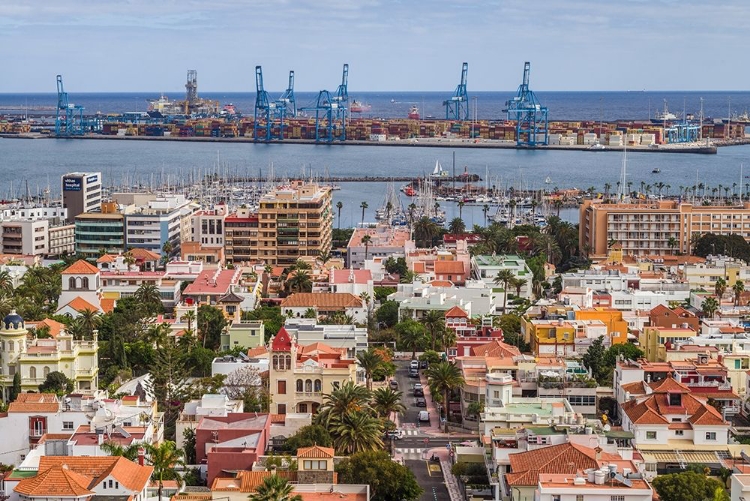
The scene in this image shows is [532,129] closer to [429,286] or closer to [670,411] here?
[429,286]

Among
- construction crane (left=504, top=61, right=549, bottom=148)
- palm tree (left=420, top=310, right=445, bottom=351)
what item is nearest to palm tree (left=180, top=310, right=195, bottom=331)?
palm tree (left=420, top=310, right=445, bottom=351)

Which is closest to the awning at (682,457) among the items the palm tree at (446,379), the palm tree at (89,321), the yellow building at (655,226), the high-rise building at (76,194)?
the palm tree at (446,379)

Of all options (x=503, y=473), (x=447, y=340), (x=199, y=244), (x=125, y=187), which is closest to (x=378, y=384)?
(x=447, y=340)

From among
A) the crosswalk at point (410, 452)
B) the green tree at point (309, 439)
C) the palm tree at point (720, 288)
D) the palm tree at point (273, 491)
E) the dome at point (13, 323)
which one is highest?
the dome at point (13, 323)

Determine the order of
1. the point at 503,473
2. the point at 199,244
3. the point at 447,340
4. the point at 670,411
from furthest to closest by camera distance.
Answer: the point at 199,244 → the point at 447,340 → the point at 670,411 → the point at 503,473

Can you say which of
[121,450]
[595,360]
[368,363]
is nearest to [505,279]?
[595,360]

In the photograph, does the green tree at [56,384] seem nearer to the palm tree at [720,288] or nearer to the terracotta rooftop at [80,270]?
the terracotta rooftop at [80,270]
